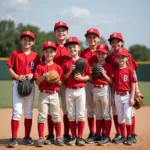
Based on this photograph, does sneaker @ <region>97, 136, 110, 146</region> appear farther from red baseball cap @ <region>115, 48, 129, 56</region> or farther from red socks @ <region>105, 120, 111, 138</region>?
red baseball cap @ <region>115, 48, 129, 56</region>

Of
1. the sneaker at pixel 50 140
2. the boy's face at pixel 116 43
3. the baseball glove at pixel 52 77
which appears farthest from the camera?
the boy's face at pixel 116 43

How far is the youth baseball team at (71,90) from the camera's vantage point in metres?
4.23

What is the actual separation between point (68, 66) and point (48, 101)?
0.62 meters

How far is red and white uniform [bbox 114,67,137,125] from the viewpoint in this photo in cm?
431

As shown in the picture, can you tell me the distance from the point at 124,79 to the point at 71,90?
84 cm

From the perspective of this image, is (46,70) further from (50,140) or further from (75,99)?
(50,140)

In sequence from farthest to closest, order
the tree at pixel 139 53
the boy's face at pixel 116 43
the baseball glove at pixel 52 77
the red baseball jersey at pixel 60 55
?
the tree at pixel 139 53 < the boy's face at pixel 116 43 < the red baseball jersey at pixel 60 55 < the baseball glove at pixel 52 77

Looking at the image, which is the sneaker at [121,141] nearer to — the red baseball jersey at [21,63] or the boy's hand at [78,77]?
the boy's hand at [78,77]

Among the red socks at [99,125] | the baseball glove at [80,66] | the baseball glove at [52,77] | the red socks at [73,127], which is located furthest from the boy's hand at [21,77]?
the red socks at [99,125]

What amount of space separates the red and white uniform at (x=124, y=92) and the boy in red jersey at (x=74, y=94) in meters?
0.50

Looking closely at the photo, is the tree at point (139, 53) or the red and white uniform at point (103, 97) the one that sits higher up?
the tree at point (139, 53)

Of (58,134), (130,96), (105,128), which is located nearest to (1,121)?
(58,134)

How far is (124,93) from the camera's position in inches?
171

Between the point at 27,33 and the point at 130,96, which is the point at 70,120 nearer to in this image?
the point at 130,96
